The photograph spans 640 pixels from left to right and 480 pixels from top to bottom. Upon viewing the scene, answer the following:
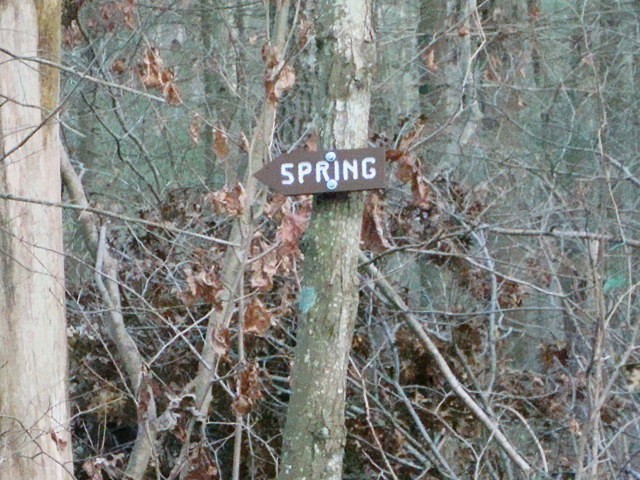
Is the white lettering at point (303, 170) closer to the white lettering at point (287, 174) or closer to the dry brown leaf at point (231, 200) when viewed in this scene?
the white lettering at point (287, 174)

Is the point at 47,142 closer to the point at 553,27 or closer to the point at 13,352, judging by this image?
the point at 13,352

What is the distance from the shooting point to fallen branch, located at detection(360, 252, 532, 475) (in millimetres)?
5223

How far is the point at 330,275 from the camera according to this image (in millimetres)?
3746

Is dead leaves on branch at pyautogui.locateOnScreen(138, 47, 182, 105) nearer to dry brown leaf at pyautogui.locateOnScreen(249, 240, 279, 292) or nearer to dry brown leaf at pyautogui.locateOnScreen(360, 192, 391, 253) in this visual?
dry brown leaf at pyautogui.locateOnScreen(249, 240, 279, 292)

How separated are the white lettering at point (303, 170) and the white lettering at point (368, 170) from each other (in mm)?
187

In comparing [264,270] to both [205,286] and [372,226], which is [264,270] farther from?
[372,226]

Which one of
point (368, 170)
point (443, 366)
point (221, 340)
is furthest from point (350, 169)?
point (443, 366)

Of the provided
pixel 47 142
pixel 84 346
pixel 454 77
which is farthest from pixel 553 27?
pixel 47 142

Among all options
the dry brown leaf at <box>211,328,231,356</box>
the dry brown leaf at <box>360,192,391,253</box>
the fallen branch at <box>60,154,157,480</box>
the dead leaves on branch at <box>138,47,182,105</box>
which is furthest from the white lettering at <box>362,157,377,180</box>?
the fallen branch at <box>60,154,157,480</box>

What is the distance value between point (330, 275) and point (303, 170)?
0.39 metres

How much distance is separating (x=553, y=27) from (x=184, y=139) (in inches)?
182

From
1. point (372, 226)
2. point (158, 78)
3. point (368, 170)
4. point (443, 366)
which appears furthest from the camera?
point (443, 366)

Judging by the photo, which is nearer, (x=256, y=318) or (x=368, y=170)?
(x=368, y=170)

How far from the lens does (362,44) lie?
382 cm
